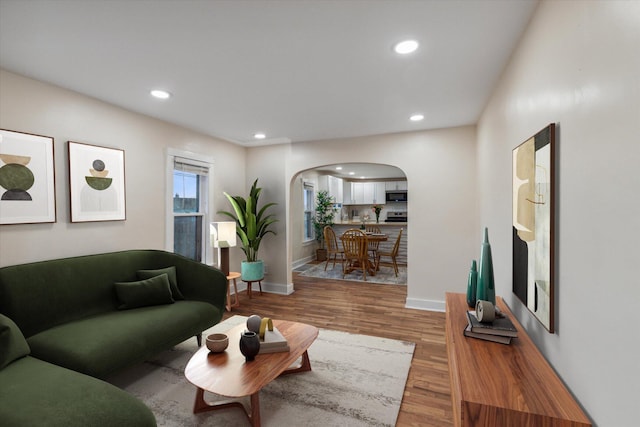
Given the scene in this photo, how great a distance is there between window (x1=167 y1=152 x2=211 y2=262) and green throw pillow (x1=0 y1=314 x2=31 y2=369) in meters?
1.87

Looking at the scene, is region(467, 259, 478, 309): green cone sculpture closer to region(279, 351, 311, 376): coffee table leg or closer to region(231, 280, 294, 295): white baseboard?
region(279, 351, 311, 376): coffee table leg

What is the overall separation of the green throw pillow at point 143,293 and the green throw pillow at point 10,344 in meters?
0.83

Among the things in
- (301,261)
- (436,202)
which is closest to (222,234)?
(436,202)

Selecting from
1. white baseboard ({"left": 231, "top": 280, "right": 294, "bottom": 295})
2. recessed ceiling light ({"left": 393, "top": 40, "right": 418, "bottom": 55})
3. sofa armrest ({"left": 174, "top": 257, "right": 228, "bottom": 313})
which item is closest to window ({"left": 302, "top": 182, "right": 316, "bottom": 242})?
white baseboard ({"left": 231, "top": 280, "right": 294, "bottom": 295})

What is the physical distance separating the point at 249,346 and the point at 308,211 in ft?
19.3

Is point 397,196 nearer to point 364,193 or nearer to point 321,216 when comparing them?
point 364,193

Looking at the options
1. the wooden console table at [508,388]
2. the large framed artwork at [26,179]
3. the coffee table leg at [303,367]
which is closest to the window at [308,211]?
the coffee table leg at [303,367]

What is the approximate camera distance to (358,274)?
247 inches

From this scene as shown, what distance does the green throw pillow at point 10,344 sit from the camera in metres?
1.74

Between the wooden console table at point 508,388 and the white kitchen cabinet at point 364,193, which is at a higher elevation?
the white kitchen cabinet at point 364,193

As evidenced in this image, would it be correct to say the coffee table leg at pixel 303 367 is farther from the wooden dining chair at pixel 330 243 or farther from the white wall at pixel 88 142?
the wooden dining chair at pixel 330 243

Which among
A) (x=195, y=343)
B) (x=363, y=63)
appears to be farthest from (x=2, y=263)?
(x=363, y=63)

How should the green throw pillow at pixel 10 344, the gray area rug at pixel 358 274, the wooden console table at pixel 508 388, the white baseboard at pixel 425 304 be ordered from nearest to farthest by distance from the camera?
1. the wooden console table at pixel 508 388
2. the green throw pillow at pixel 10 344
3. the white baseboard at pixel 425 304
4. the gray area rug at pixel 358 274

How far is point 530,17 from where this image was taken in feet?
5.36
